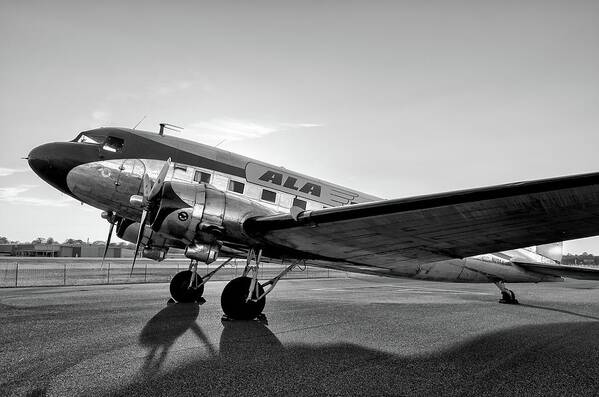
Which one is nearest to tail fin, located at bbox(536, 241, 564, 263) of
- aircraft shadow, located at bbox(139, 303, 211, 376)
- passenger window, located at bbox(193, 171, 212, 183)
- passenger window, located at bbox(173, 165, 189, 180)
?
passenger window, located at bbox(193, 171, 212, 183)

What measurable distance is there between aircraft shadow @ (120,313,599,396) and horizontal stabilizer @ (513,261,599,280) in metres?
5.22

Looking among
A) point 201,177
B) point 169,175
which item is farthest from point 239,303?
point 169,175

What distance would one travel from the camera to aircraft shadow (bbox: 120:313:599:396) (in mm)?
3861

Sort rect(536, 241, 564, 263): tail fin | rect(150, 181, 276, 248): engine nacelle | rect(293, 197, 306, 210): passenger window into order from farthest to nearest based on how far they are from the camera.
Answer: rect(536, 241, 564, 263): tail fin → rect(293, 197, 306, 210): passenger window → rect(150, 181, 276, 248): engine nacelle

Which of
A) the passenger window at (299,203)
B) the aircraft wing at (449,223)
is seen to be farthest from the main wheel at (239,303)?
the passenger window at (299,203)

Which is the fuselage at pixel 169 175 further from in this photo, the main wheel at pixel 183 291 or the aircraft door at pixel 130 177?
the main wheel at pixel 183 291

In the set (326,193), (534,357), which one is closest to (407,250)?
(534,357)

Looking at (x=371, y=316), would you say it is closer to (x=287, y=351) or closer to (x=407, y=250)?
(x=407, y=250)

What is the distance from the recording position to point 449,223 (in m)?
5.45

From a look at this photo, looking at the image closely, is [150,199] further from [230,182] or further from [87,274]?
[87,274]

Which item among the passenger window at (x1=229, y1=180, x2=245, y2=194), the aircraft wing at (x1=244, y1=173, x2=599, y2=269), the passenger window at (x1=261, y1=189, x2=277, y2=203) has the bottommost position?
the aircraft wing at (x1=244, y1=173, x2=599, y2=269)

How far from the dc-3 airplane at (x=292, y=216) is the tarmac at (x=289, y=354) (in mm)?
1460

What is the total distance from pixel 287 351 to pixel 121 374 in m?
2.25

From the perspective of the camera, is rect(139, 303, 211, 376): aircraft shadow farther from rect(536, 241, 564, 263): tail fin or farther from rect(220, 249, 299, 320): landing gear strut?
rect(536, 241, 564, 263): tail fin
